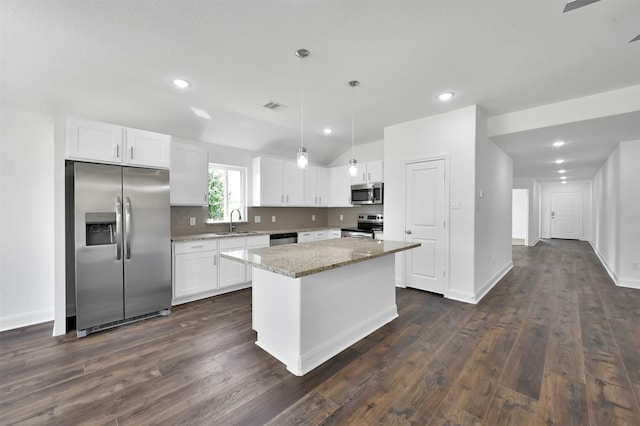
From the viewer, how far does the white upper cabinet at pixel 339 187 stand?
5594 millimetres

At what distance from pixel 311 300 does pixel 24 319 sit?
11.0 feet

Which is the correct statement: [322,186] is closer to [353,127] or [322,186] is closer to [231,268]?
[353,127]

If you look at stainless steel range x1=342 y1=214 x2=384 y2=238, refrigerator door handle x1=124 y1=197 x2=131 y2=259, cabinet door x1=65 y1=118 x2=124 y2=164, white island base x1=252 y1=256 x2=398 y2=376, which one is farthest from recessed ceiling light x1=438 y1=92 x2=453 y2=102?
refrigerator door handle x1=124 y1=197 x2=131 y2=259

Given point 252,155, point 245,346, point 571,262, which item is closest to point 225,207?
point 252,155

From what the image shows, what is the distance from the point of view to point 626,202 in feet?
14.2

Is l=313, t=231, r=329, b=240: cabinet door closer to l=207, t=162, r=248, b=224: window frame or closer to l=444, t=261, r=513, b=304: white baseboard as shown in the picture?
l=207, t=162, r=248, b=224: window frame

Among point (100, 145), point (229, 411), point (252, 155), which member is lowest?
point (229, 411)

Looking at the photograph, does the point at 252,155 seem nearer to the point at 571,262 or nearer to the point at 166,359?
the point at 166,359

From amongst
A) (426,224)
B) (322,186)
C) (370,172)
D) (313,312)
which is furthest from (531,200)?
(313,312)

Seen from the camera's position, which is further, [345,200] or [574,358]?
[345,200]

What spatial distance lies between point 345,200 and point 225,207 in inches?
92.9

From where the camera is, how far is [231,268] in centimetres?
407

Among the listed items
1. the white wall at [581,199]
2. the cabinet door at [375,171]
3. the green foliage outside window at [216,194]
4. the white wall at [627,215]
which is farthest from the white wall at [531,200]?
the green foliage outside window at [216,194]

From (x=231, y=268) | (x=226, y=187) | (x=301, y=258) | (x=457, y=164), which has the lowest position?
(x=231, y=268)
